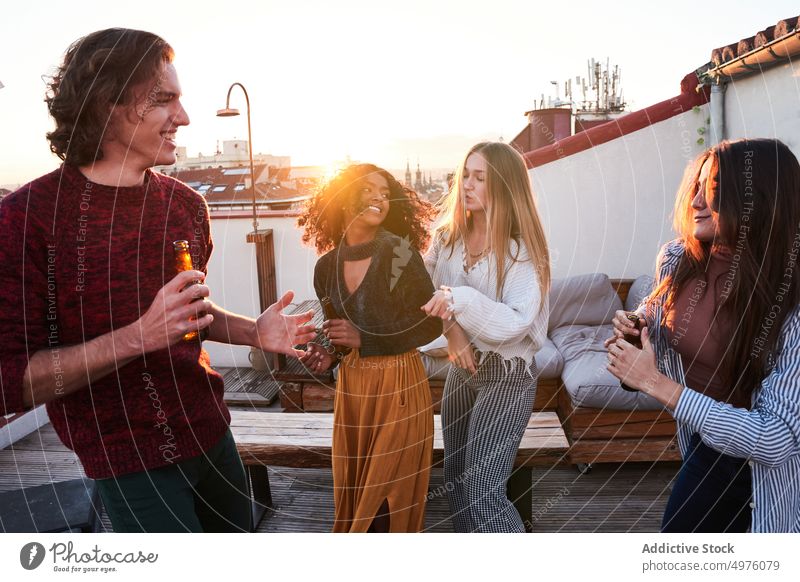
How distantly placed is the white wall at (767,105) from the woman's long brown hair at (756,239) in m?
1.31

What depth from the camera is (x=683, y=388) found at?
1064 millimetres

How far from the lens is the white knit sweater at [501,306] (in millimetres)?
1361

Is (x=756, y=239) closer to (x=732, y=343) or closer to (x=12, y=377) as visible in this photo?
(x=732, y=343)

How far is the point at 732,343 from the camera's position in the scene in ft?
3.56

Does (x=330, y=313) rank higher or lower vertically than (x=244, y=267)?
higher

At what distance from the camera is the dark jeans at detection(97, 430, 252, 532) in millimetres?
967

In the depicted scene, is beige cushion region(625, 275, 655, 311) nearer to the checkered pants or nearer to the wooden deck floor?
the wooden deck floor

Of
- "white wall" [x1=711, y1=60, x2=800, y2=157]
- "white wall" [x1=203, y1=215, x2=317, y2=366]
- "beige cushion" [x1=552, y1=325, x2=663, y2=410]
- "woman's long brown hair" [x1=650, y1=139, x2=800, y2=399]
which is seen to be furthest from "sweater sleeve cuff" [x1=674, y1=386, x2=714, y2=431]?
"white wall" [x1=203, y1=215, x2=317, y2=366]

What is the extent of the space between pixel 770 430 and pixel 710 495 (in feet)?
0.94

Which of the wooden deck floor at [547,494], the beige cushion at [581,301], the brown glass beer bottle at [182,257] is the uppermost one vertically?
the brown glass beer bottle at [182,257]

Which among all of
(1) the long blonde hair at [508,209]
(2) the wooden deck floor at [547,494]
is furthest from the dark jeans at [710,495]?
(2) the wooden deck floor at [547,494]

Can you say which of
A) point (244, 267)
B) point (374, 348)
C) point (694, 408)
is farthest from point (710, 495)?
point (244, 267)

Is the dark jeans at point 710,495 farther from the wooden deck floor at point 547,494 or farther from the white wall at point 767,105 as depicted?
the white wall at point 767,105

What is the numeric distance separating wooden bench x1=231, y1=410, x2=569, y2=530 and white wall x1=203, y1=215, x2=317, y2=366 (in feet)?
6.27
